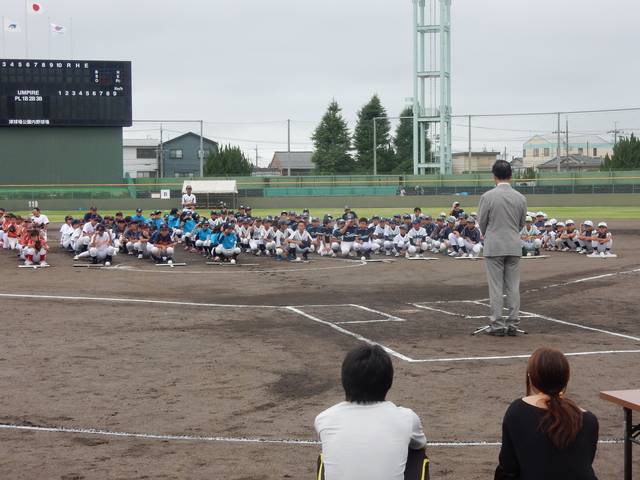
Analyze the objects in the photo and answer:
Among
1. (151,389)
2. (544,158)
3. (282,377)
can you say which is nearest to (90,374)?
(151,389)

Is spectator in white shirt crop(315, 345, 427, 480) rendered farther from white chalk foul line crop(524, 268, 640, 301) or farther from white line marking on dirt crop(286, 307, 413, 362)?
white chalk foul line crop(524, 268, 640, 301)

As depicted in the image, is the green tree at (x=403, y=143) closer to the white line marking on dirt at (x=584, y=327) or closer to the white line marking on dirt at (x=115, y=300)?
the white line marking on dirt at (x=115, y=300)

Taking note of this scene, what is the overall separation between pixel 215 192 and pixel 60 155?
10.1 metres

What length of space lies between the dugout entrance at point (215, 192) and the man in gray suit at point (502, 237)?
4385 cm

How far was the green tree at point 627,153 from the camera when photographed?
219ft

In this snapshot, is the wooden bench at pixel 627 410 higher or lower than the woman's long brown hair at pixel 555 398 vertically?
lower

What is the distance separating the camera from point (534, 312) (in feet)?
46.1

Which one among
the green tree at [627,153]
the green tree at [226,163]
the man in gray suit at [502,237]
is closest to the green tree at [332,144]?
the green tree at [226,163]

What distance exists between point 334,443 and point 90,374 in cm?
625

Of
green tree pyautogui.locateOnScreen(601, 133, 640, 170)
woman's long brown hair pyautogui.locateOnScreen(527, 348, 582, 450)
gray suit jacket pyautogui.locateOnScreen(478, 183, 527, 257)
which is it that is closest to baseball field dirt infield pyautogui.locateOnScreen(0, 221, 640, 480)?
gray suit jacket pyautogui.locateOnScreen(478, 183, 527, 257)

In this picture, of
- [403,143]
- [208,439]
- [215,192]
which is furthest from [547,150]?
[208,439]

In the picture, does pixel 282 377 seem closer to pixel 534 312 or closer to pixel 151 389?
pixel 151 389

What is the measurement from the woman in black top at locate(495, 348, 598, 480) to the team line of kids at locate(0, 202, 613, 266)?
67.6 feet

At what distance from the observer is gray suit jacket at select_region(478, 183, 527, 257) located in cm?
1126
